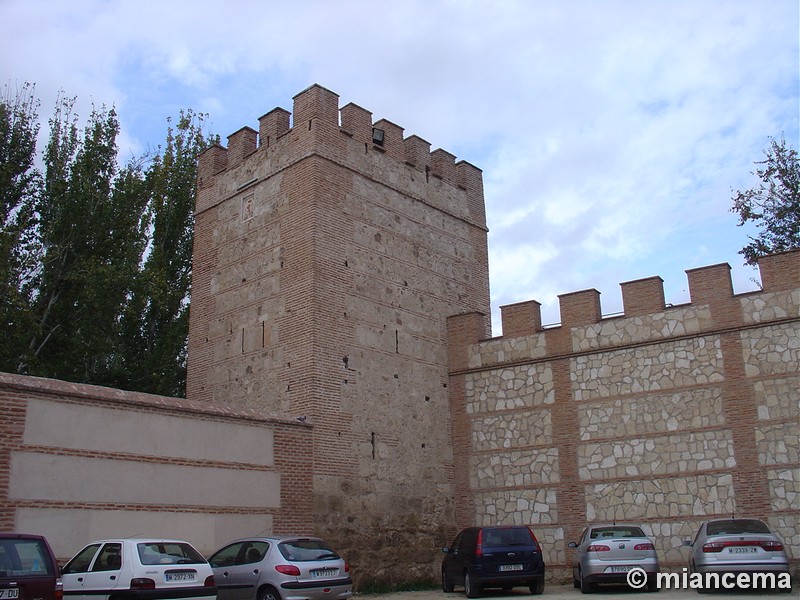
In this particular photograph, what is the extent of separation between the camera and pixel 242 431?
15.3 m

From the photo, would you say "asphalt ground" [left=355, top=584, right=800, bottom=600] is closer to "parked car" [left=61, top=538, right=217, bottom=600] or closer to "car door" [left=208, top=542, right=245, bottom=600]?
"car door" [left=208, top=542, right=245, bottom=600]

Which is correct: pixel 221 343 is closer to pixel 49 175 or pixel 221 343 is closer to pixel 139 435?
pixel 139 435

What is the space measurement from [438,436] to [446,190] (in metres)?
6.95

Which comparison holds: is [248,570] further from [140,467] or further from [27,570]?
[27,570]

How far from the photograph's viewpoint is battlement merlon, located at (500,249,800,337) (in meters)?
16.4

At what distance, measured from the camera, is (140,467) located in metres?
13.5

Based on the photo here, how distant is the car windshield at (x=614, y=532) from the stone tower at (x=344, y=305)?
491cm

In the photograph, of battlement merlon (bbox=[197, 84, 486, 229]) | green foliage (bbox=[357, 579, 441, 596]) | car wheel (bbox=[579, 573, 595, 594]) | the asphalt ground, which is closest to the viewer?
the asphalt ground

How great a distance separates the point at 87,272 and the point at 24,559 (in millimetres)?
15485

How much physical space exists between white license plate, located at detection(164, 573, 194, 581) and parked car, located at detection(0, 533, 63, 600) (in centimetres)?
163

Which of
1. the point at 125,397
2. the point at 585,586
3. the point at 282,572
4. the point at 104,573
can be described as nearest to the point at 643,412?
the point at 585,586

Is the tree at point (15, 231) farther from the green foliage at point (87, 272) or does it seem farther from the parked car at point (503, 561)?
the parked car at point (503, 561)

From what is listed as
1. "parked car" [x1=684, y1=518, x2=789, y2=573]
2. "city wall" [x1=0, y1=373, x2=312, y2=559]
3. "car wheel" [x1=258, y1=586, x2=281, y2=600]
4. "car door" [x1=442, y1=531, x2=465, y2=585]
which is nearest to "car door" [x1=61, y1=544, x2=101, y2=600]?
"city wall" [x1=0, y1=373, x2=312, y2=559]

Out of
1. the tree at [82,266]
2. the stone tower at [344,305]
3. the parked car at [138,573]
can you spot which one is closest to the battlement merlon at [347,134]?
the stone tower at [344,305]
